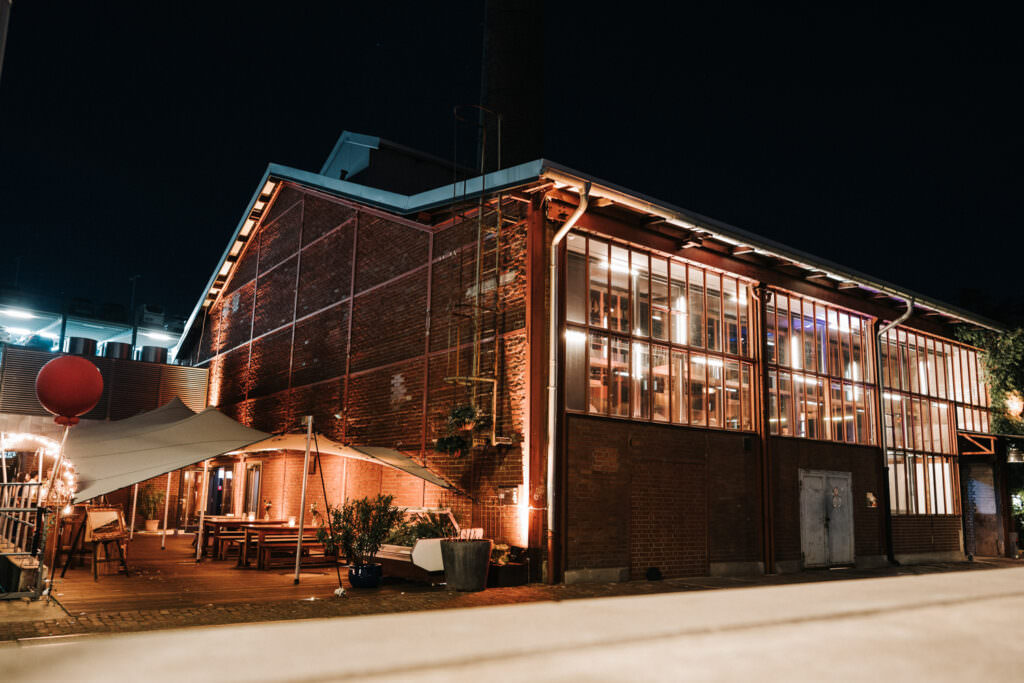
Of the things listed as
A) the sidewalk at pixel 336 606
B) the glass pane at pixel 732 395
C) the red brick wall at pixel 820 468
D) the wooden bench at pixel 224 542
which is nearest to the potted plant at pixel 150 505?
the wooden bench at pixel 224 542

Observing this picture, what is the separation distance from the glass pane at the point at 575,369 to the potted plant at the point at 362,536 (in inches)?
120

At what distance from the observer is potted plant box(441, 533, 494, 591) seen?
10.3 m

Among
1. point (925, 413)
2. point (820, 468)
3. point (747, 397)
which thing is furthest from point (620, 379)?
point (925, 413)

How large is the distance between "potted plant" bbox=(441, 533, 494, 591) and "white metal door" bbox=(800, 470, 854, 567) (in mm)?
7268

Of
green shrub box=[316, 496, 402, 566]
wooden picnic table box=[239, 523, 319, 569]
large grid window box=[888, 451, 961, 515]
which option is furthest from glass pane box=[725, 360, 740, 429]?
wooden picnic table box=[239, 523, 319, 569]

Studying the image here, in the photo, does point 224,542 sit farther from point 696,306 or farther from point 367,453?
point 696,306

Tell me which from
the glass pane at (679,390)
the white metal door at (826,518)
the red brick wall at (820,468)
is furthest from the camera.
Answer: the white metal door at (826,518)

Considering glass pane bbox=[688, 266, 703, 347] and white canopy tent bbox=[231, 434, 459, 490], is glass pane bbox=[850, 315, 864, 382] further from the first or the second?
white canopy tent bbox=[231, 434, 459, 490]

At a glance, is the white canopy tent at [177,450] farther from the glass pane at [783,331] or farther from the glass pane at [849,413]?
the glass pane at [849,413]

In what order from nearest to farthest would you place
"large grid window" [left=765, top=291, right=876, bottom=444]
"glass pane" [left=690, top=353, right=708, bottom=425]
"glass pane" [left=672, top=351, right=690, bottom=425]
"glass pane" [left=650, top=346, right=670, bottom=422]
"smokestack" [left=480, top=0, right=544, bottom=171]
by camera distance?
1. "glass pane" [left=650, top=346, right=670, bottom=422]
2. "glass pane" [left=672, top=351, right=690, bottom=425]
3. "glass pane" [left=690, top=353, right=708, bottom=425]
4. "large grid window" [left=765, top=291, right=876, bottom=444]
5. "smokestack" [left=480, top=0, right=544, bottom=171]

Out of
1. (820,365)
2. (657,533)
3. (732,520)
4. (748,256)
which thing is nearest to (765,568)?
(732,520)

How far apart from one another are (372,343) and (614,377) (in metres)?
5.46

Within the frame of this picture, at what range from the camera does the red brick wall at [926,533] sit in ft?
55.2

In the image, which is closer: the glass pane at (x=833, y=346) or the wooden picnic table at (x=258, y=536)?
the wooden picnic table at (x=258, y=536)
